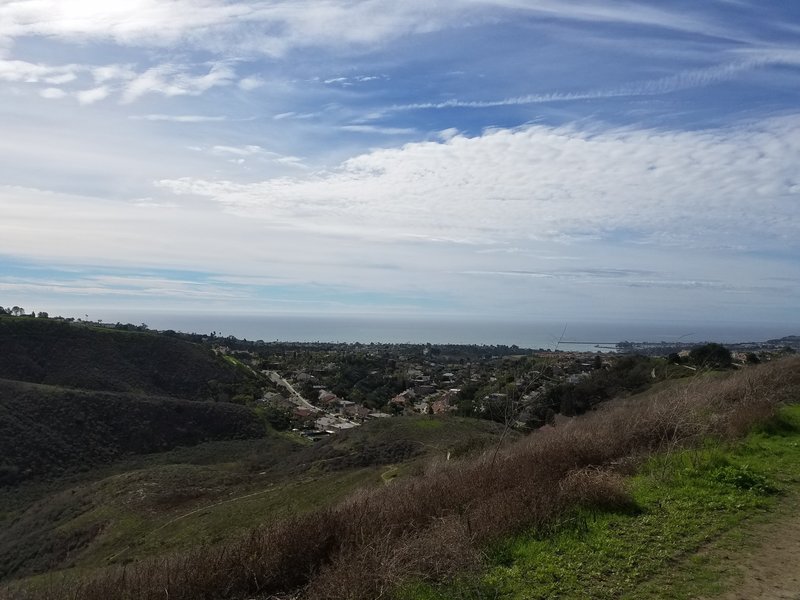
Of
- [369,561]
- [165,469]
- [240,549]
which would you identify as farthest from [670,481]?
[165,469]

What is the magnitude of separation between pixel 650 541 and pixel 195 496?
20.9 meters

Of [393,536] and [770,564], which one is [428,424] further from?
[770,564]

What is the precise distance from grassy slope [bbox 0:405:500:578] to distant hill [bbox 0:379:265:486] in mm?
2662

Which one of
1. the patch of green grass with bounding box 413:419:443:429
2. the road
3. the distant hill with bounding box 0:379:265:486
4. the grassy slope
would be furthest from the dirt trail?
the road

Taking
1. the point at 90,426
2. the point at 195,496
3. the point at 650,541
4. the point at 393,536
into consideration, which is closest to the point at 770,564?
the point at 650,541

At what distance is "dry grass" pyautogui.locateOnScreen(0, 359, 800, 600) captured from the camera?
4887mm

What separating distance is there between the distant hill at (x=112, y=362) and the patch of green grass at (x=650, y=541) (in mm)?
52954

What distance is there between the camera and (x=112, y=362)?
58.1 meters

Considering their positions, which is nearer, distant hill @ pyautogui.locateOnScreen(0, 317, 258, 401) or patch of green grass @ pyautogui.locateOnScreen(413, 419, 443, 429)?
patch of green grass @ pyautogui.locateOnScreen(413, 419, 443, 429)

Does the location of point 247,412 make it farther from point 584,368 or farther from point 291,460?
point 584,368

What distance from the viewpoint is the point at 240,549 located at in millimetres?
5445

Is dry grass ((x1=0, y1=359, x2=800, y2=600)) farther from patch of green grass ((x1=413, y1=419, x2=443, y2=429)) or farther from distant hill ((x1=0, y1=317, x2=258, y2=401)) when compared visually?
distant hill ((x1=0, y1=317, x2=258, y2=401))

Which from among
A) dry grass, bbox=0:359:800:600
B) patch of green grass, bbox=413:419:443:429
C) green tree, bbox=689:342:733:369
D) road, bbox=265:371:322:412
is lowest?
road, bbox=265:371:322:412

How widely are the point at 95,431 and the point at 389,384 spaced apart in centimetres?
3520
